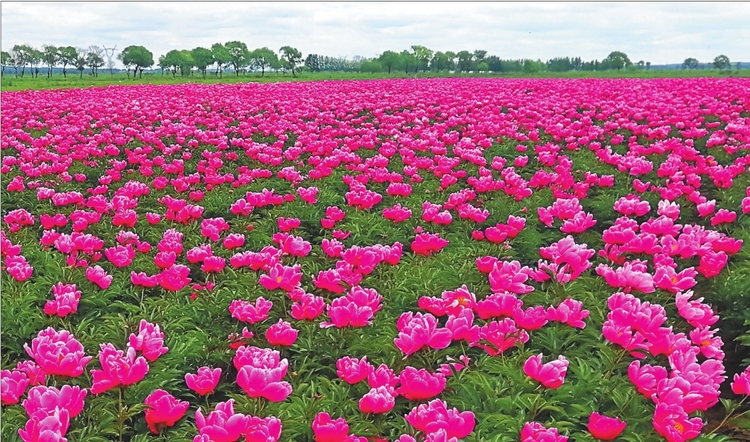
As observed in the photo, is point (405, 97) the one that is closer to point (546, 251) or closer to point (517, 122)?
point (517, 122)

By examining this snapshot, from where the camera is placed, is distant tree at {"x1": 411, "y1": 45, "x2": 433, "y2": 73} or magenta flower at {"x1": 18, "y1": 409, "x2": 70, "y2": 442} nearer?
magenta flower at {"x1": 18, "y1": 409, "x2": 70, "y2": 442}

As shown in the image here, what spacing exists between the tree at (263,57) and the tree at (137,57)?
17.7 metres

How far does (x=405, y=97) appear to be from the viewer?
18469 millimetres

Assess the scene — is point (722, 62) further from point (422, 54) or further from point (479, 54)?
point (422, 54)

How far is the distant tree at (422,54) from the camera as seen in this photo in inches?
3768

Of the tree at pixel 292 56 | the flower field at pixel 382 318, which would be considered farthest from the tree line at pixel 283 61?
the flower field at pixel 382 318

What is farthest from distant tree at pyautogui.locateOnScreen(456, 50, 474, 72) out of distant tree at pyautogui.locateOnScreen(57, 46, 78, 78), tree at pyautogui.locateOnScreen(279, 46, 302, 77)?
distant tree at pyautogui.locateOnScreen(57, 46, 78, 78)

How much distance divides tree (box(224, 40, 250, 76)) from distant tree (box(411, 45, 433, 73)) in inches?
1130

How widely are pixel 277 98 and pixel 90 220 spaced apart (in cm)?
1321

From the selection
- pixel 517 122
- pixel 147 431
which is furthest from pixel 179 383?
pixel 517 122

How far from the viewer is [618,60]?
259 ft

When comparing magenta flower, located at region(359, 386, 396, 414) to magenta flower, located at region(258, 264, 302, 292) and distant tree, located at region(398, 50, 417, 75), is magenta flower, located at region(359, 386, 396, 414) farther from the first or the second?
distant tree, located at region(398, 50, 417, 75)

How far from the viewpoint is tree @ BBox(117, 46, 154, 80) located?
9369 cm

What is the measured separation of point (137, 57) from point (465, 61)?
5022cm
